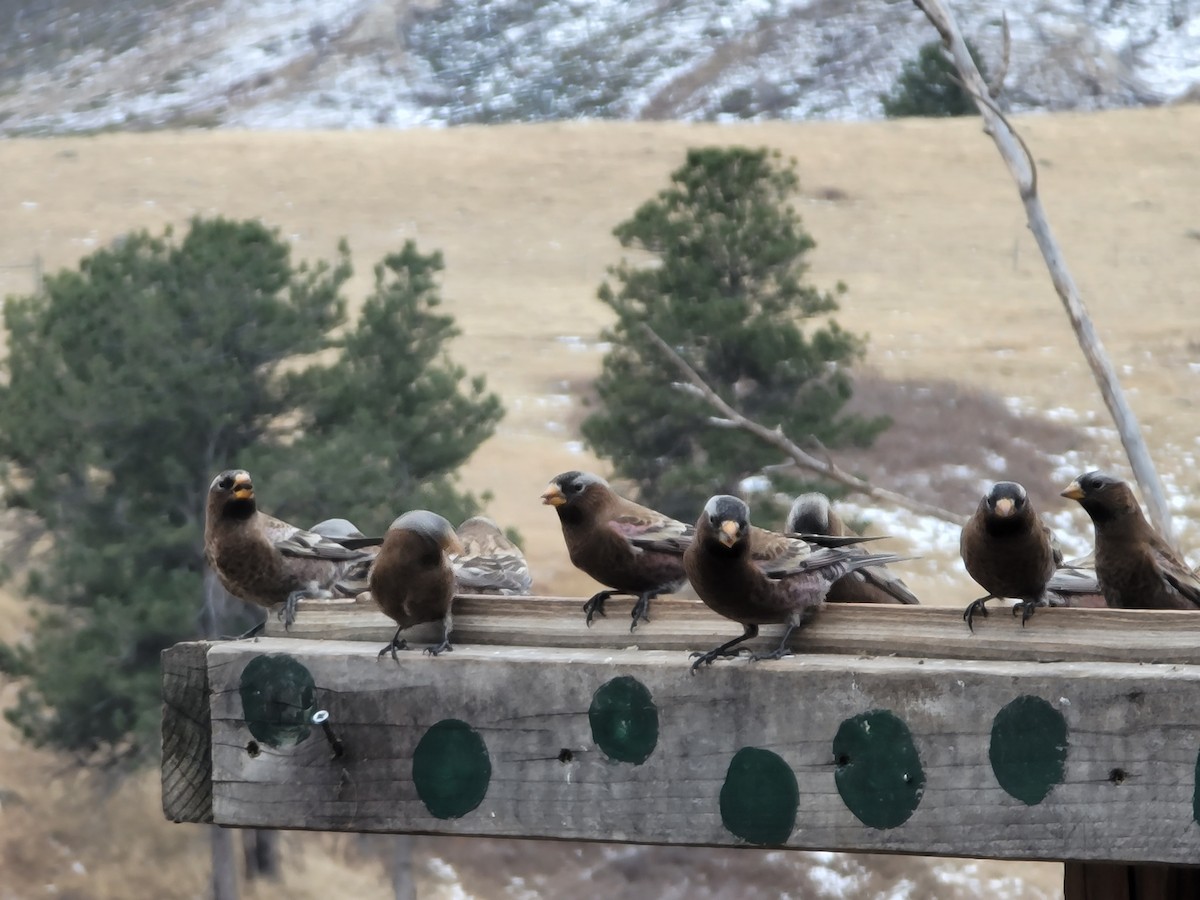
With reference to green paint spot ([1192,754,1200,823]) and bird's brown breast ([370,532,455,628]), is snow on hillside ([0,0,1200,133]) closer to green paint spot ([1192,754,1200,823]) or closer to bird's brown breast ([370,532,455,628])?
bird's brown breast ([370,532,455,628])

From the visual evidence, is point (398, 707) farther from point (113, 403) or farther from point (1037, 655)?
point (113, 403)

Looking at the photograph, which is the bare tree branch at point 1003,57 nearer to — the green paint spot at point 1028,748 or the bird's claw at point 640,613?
the bird's claw at point 640,613

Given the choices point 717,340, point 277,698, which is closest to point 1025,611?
point 277,698

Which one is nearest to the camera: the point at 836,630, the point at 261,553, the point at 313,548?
the point at 836,630

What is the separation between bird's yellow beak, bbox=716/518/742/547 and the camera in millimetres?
2340

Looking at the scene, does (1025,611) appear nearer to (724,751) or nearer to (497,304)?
(724,751)

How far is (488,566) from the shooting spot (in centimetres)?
324

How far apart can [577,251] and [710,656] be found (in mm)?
32656

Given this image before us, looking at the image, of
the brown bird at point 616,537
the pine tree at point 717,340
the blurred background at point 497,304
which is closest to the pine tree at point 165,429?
the blurred background at point 497,304

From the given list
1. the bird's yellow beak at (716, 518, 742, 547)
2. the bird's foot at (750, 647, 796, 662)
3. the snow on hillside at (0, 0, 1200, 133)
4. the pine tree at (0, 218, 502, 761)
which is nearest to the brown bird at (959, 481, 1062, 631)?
the bird's yellow beak at (716, 518, 742, 547)

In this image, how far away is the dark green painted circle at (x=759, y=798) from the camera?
1.89m

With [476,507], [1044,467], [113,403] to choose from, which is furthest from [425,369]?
[1044,467]

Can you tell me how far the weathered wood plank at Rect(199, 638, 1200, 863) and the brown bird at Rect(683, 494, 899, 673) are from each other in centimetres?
11

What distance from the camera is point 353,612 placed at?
238cm
